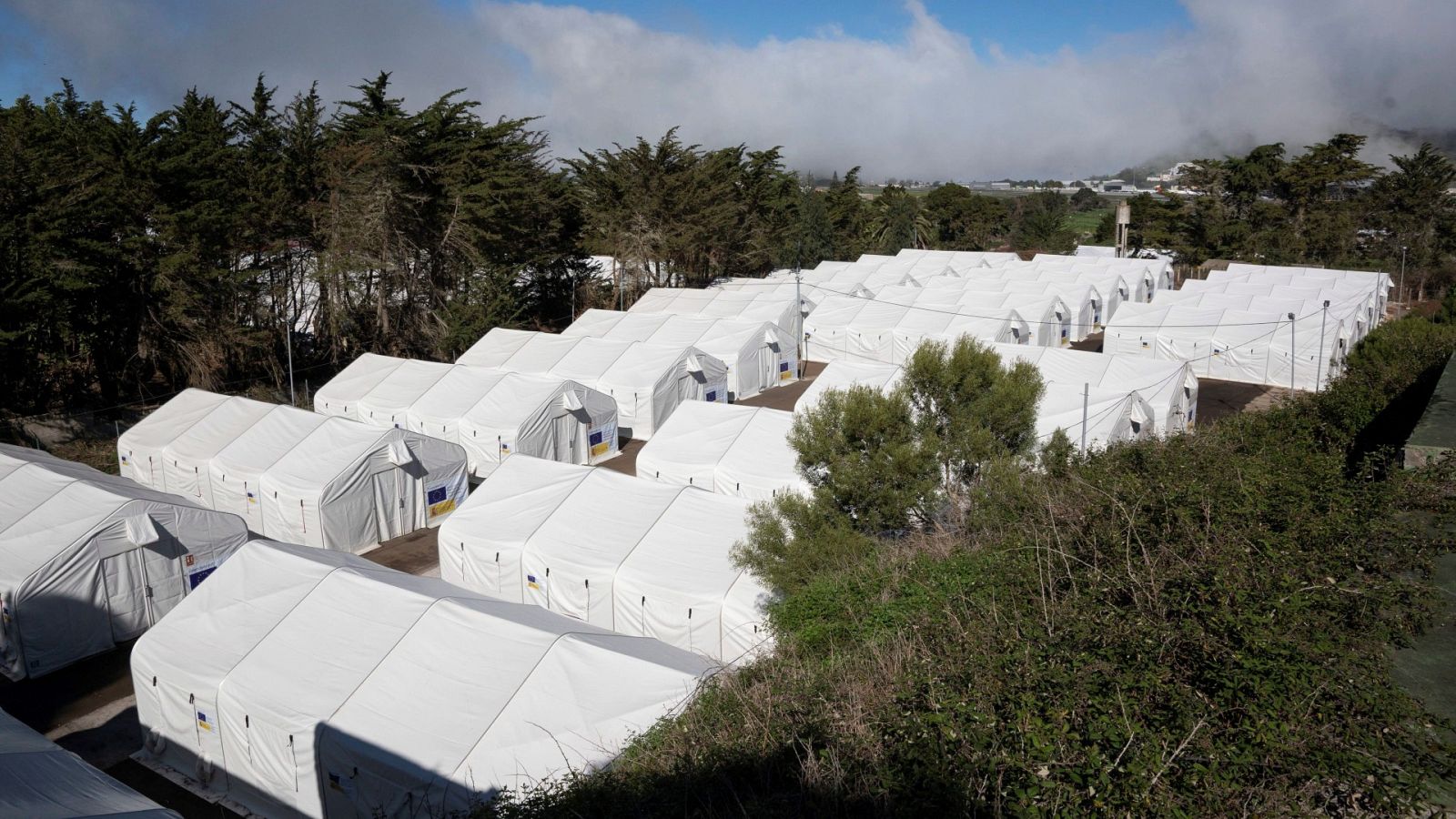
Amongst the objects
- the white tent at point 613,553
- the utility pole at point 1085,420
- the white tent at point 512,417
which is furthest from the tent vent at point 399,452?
the utility pole at point 1085,420

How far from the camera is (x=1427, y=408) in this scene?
1148 centimetres

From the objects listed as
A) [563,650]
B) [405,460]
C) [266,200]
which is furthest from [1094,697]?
[266,200]

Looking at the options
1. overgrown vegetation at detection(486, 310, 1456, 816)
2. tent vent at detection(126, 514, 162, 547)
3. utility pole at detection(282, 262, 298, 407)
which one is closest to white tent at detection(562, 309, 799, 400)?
utility pole at detection(282, 262, 298, 407)

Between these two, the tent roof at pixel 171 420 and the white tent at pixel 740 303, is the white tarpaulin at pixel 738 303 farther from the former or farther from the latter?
the tent roof at pixel 171 420

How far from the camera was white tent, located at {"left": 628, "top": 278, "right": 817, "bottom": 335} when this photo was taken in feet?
102

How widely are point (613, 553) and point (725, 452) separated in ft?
15.5

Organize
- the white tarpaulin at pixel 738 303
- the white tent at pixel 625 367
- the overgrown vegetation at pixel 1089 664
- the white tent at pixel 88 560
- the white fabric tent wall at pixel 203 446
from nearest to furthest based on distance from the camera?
the overgrown vegetation at pixel 1089 664, the white tent at pixel 88 560, the white fabric tent wall at pixel 203 446, the white tent at pixel 625 367, the white tarpaulin at pixel 738 303

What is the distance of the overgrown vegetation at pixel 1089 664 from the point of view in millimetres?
5027

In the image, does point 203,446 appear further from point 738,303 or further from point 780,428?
point 738,303

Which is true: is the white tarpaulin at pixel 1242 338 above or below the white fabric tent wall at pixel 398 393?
above

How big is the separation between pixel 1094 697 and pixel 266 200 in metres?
26.7

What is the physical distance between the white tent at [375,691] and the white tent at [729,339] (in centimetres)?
1672

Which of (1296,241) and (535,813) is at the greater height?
(1296,241)

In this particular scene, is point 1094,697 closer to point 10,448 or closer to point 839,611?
point 839,611
